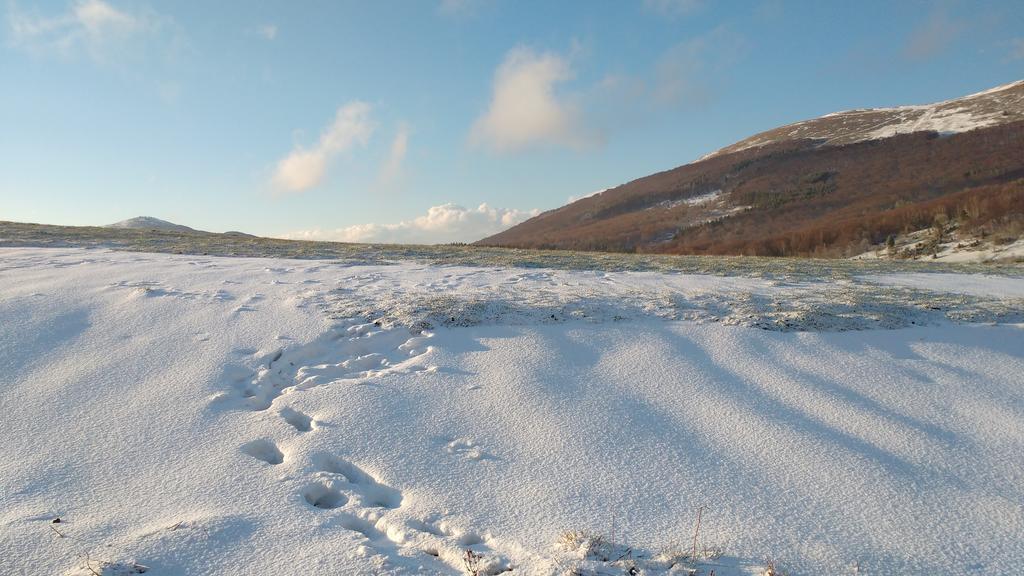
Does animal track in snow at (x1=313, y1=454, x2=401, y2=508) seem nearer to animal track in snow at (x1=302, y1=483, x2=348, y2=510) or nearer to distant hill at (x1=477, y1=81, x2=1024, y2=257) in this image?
animal track in snow at (x1=302, y1=483, x2=348, y2=510)

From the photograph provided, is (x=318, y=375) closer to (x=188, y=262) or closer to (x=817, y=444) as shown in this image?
(x=817, y=444)

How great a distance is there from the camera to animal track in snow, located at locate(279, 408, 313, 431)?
17.7ft

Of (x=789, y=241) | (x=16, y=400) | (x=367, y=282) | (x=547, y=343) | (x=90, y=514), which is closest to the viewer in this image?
(x=90, y=514)

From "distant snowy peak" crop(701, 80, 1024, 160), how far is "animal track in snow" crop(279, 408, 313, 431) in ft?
278

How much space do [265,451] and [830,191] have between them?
63345 mm

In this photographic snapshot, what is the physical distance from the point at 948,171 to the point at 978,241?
3512cm

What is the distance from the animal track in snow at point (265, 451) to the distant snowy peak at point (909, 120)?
8513cm

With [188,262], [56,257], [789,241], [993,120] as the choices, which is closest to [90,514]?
[188,262]

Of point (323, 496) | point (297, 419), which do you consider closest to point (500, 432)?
point (323, 496)

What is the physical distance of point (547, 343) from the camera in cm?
775

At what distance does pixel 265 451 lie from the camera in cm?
495

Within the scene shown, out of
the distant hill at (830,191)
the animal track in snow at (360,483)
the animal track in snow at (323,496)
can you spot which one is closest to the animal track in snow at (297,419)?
the animal track in snow at (360,483)

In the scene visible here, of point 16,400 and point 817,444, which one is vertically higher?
point 16,400

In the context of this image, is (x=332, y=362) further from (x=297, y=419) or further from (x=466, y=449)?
(x=466, y=449)
